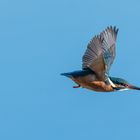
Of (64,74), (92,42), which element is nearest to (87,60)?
(92,42)

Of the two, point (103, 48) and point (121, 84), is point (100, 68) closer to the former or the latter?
point (121, 84)

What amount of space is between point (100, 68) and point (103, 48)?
7.77 ft

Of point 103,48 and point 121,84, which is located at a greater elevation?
point 103,48

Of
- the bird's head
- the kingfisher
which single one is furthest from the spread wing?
the bird's head

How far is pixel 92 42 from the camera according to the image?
15312 mm

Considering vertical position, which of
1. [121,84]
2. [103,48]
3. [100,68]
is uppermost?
[103,48]

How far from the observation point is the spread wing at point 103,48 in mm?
14750

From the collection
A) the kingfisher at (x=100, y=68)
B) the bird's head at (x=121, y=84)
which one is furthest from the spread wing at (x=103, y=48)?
the bird's head at (x=121, y=84)

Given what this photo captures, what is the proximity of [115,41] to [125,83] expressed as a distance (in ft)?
5.10

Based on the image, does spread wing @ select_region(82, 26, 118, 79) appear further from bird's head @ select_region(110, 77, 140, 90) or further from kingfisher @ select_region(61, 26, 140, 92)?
bird's head @ select_region(110, 77, 140, 90)

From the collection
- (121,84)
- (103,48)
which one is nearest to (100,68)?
(121,84)

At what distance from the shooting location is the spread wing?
14.8m

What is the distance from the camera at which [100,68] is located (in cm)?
1333

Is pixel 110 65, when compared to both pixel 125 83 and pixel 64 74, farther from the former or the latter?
pixel 64 74
